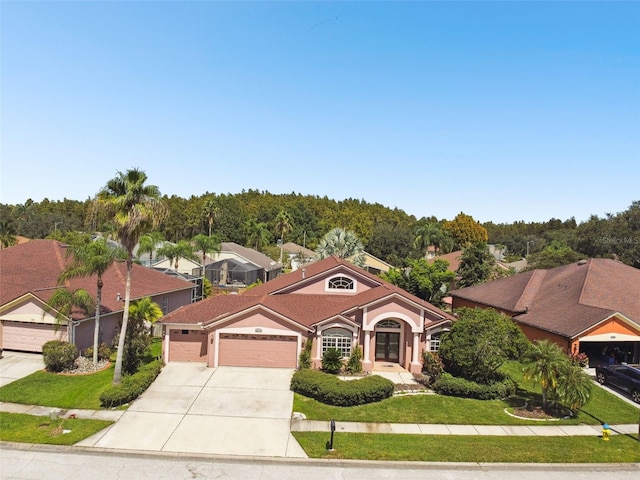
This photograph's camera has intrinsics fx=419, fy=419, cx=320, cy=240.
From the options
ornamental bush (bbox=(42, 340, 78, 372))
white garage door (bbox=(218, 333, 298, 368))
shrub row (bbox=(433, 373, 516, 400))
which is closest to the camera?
shrub row (bbox=(433, 373, 516, 400))

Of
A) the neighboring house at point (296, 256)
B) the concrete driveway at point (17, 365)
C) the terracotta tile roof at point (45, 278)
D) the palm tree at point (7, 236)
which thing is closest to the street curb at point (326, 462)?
the concrete driveway at point (17, 365)

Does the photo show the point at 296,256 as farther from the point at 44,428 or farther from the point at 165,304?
the point at 44,428

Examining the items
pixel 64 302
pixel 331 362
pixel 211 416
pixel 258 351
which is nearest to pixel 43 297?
pixel 64 302

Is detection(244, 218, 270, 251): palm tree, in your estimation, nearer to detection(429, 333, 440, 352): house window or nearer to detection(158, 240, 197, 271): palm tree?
detection(158, 240, 197, 271): palm tree

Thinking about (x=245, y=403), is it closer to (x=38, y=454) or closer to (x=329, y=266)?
(x=38, y=454)

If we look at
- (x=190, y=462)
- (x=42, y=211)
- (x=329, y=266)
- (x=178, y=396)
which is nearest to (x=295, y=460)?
(x=190, y=462)

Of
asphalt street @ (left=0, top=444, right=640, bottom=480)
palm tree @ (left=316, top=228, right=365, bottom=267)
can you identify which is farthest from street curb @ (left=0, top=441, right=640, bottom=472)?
palm tree @ (left=316, top=228, right=365, bottom=267)
